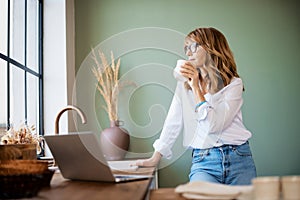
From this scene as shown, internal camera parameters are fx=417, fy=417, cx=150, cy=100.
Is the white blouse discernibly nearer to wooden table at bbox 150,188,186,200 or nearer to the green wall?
wooden table at bbox 150,188,186,200

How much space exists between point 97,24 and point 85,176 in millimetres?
2169

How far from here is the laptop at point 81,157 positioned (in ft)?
3.91

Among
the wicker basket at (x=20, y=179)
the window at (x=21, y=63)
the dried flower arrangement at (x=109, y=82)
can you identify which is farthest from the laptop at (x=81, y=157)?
the dried flower arrangement at (x=109, y=82)

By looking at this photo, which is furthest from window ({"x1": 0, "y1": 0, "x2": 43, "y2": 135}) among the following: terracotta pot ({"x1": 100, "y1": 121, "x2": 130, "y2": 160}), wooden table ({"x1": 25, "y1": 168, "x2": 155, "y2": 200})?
wooden table ({"x1": 25, "y1": 168, "x2": 155, "y2": 200})

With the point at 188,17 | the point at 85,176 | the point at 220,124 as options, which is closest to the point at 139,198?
the point at 85,176

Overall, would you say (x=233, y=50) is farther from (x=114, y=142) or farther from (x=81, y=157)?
(x=81, y=157)

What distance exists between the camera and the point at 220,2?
10.9ft

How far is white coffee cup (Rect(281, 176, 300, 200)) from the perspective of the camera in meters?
0.85

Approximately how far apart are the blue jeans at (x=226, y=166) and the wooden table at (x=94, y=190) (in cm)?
73

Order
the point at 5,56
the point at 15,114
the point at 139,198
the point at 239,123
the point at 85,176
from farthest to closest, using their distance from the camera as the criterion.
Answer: the point at 15,114
the point at 5,56
the point at 239,123
the point at 85,176
the point at 139,198

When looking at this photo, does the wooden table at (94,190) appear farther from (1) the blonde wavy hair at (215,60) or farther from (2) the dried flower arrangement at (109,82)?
(2) the dried flower arrangement at (109,82)

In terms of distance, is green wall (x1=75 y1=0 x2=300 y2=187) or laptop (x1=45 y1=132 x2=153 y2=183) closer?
laptop (x1=45 y1=132 x2=153 y2=183)

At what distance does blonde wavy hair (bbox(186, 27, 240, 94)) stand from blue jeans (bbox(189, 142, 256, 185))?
1.08ft

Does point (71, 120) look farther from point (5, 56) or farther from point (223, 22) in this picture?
point (223, 22)
